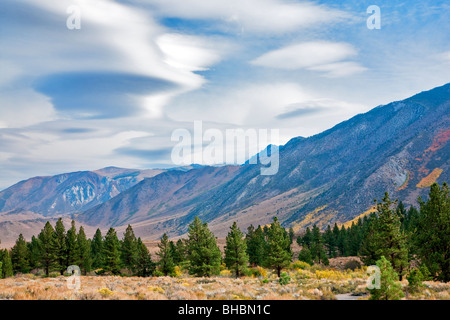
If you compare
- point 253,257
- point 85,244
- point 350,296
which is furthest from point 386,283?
point 85,244

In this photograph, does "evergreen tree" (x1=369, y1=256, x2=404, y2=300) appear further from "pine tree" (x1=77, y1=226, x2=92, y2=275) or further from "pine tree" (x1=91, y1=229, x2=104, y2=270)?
"pine tree" (x1=91, y1=229, x2=104, y2=270)

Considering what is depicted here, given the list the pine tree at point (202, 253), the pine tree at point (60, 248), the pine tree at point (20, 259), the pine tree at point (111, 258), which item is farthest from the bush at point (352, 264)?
the pine tree at point (20, 259)

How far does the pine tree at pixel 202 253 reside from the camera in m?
42.4

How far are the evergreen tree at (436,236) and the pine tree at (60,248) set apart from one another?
54.1 meters

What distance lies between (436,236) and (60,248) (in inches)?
2206

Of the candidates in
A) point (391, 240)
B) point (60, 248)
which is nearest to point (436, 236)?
point (391, 240)

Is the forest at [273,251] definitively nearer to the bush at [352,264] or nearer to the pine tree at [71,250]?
the pine tree at [71,250]

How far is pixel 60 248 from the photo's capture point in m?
56.6

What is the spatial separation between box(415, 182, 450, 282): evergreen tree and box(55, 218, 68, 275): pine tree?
2128 inches

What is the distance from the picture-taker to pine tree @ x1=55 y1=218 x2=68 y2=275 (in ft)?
184

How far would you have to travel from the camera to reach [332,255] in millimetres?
85812

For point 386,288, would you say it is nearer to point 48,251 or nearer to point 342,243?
point 48,251

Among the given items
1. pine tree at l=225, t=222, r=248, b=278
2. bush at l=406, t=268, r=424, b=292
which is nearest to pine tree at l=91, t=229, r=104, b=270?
pine tree at l=225, t=222, r=248, b=278
